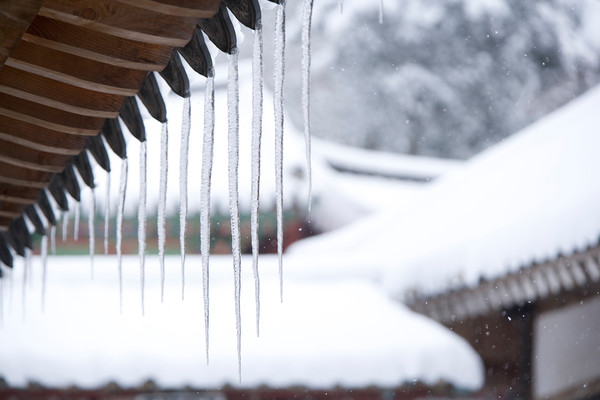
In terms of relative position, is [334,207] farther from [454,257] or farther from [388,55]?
[388,55]

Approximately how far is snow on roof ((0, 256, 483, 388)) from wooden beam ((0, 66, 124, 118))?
1.67 metres

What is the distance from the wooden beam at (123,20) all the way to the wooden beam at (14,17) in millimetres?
47

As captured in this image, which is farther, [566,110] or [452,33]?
[452,33]

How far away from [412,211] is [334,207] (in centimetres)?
83

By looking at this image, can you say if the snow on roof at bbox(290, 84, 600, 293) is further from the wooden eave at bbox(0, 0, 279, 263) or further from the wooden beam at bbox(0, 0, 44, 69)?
the wooden beam at bbox(0, 0, 44, 69)

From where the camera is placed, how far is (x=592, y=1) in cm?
883

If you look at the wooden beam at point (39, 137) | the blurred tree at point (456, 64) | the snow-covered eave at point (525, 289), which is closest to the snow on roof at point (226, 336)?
the snow-covered eave at point (525, 289)

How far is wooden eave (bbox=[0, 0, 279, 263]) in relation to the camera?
714 mm

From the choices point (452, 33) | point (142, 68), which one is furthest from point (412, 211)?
point (452, 33)

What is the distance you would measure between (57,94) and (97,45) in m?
0.10

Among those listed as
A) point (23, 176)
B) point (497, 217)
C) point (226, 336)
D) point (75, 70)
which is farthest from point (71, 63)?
point (497, 217)

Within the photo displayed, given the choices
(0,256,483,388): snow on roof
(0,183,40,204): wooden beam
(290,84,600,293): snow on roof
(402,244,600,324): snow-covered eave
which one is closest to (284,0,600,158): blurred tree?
(290,84,600,293): snow on roof

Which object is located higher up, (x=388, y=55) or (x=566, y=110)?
(x=388, y=55)

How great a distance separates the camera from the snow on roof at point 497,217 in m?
2.98
